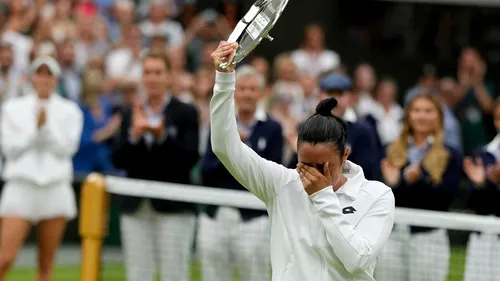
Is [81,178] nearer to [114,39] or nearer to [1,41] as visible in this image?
[1,41]

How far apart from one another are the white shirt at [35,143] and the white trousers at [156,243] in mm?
1999

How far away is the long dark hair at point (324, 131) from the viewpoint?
4891mm

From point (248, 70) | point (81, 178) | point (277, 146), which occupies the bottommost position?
point (81, 178)

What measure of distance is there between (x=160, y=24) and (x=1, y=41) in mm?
3025

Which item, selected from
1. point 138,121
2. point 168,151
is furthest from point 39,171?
point 168,151

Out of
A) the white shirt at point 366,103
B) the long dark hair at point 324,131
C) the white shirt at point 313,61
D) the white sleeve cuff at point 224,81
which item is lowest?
the white shirt at point 366,103

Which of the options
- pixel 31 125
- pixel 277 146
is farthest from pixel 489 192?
pixel 31 125

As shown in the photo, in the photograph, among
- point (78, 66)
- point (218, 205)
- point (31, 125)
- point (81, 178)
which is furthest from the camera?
point (78, 66)

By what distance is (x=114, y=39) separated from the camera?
17.3 meters

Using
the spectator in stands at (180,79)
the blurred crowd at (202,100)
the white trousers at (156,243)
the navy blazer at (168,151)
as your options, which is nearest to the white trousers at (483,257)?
the blurred crowd at (202,100)

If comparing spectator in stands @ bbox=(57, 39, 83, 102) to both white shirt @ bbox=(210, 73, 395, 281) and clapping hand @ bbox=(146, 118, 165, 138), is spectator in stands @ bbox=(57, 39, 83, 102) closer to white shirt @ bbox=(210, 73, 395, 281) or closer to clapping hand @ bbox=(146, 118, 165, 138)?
clapping hand @ bbox=(146, 118, 165, 138)

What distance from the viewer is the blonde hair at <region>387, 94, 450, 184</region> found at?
30.5 feet

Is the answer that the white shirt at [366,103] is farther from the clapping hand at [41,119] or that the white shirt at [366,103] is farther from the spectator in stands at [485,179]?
the spectator in stands at [485,179]

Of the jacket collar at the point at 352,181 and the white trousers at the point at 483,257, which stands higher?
the jacket collar at the point at 352,181
